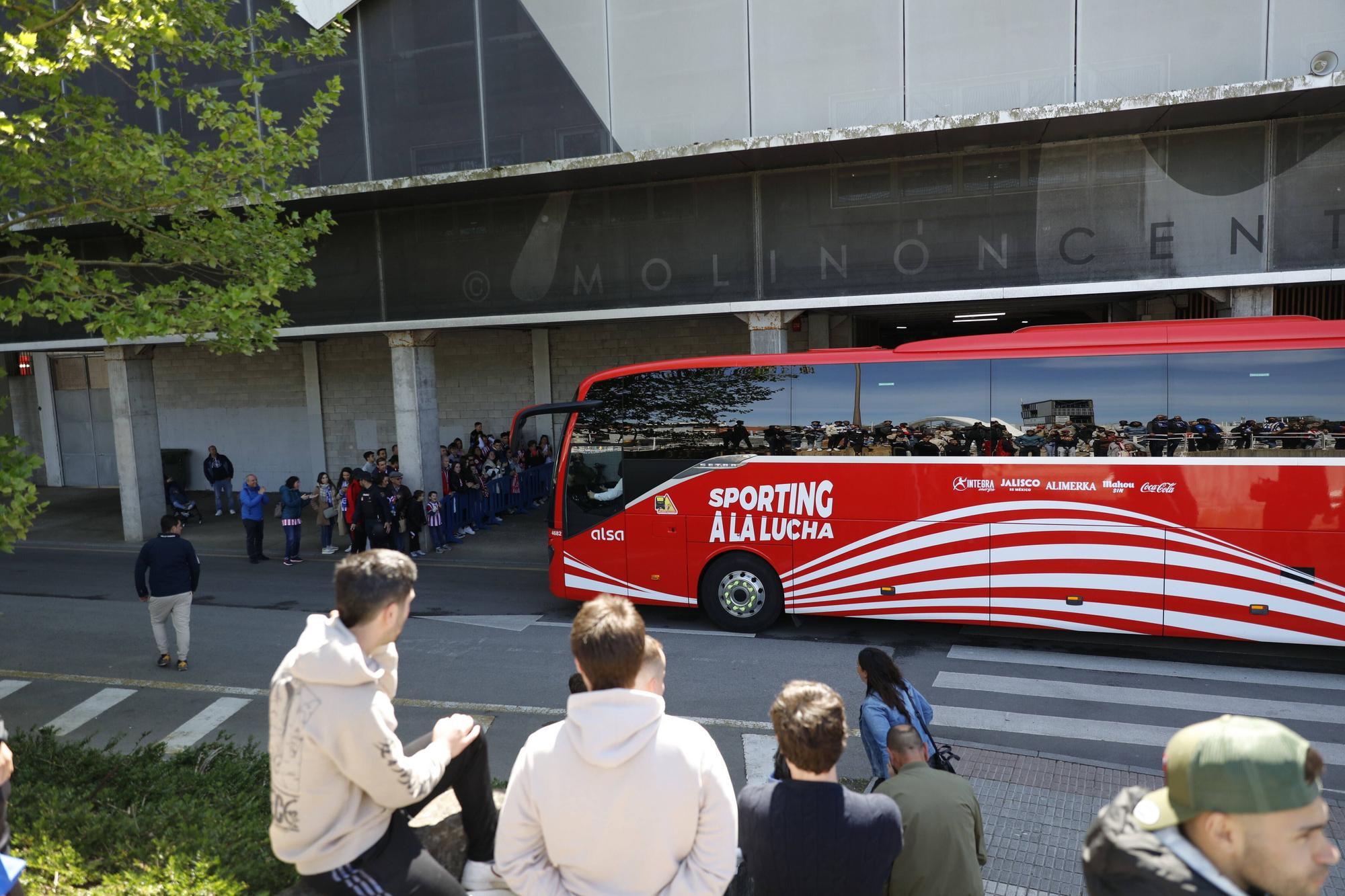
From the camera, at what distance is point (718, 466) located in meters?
10.6

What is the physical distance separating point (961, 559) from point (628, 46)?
960 centimetres

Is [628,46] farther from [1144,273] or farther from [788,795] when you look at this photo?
[788,795]

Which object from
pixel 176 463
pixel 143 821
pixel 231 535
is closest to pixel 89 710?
pixel 143 821

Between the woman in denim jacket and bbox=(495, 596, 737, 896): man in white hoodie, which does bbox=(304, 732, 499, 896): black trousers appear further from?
the woman in denim jacket

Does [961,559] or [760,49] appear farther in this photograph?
[760,49]

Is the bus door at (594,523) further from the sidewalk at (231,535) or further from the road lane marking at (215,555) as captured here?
the sidewalk at (231,535)

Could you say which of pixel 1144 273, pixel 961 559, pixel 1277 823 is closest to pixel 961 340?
pixel 961 559

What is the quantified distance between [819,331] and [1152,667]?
1149 cm

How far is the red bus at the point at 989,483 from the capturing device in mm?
8852

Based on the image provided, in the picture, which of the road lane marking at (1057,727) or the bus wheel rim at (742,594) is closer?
the road lane marking at (1057,727)

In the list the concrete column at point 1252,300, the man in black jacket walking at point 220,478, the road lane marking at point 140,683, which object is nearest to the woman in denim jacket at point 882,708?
the road lane marking at point 140,683

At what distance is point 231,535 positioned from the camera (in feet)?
60.8

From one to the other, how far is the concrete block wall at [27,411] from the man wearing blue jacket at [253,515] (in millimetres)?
16625

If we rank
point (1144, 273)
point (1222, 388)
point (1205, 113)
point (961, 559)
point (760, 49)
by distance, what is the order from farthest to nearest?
1. point (760, 49)
2. point (1144, 273)
3. point (1205, 113)
4. point (961, 559)
5. point (1222, 388)
